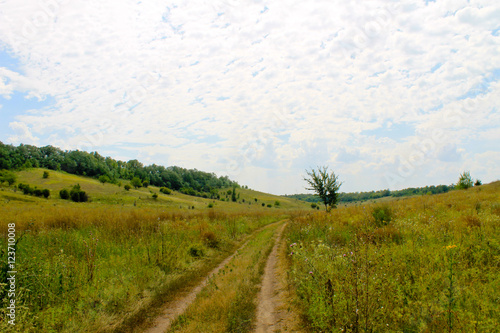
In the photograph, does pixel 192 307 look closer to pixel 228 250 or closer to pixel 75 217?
pixel 228 250

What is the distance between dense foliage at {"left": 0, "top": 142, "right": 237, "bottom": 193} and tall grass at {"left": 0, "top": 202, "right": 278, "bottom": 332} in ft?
341

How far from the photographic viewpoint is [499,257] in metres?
5.22

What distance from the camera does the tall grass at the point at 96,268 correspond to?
5.32m

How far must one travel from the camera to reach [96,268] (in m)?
7.62

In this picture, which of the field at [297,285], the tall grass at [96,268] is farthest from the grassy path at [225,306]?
the tall grass at [96,268]

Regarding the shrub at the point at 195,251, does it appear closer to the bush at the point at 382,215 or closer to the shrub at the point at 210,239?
the shrub at the point at 210,239

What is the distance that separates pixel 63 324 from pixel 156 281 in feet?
8.85

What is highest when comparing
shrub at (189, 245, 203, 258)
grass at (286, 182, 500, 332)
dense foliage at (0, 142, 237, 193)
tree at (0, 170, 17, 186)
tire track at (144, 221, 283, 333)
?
dense foliage at (0, 142, 237, 193)

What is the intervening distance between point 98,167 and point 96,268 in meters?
151

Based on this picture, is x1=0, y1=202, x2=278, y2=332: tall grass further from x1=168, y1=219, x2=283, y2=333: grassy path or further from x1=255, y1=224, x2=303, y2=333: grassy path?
x1=255, y1=224, x2=303, y2=333: grassy path

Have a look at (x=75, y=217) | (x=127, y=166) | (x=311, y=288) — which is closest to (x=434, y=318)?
(x=311, y=288)

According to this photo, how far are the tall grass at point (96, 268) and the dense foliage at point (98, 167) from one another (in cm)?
10384

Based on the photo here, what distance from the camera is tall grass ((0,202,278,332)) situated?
5324mm

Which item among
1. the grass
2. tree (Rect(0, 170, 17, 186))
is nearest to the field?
the grass
